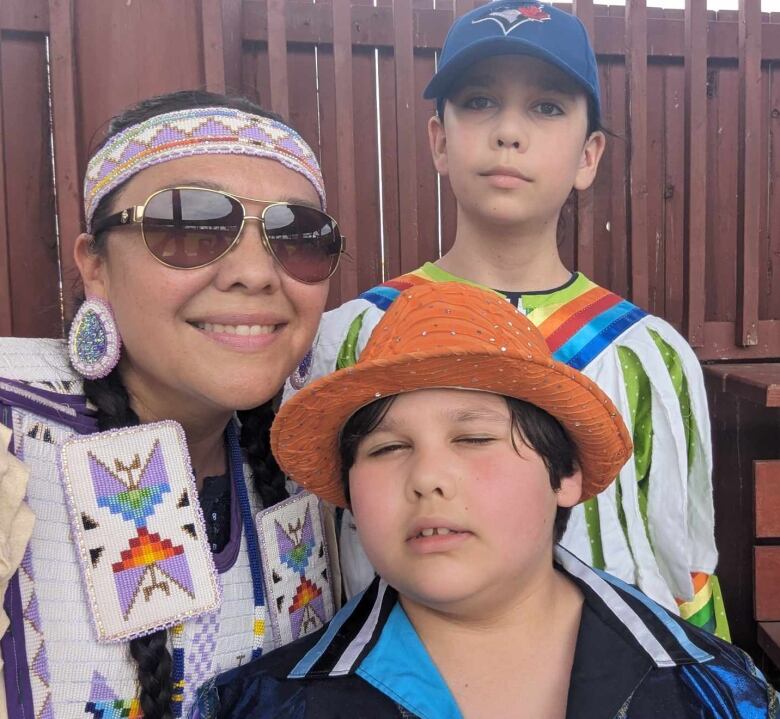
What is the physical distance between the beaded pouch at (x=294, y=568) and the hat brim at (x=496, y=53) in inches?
45.8

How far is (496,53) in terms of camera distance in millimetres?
1938

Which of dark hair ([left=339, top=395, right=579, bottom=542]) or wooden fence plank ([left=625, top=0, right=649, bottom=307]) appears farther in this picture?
wooden fence plank ([left=625, top=0, right=649, bottom=307])

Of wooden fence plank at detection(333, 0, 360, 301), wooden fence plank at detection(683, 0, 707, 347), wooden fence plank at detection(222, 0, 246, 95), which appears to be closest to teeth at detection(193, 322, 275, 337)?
wooden fence plank at detection(333, 0, 360, 301)

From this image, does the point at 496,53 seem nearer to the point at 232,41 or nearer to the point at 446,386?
the point at 446,386

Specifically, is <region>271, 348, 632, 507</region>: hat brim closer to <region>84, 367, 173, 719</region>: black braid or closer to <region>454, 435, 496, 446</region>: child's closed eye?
<region>454, 435, 496, 446</region>: child's closed eye

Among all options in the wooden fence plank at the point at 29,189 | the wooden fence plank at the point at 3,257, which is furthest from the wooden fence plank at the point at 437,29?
the wooden fence plank at the point at 3,257

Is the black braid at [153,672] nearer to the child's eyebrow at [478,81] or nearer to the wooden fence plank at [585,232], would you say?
the child's eyebrow at [478,81]

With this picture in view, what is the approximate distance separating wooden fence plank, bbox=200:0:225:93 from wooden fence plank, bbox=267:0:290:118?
20cm

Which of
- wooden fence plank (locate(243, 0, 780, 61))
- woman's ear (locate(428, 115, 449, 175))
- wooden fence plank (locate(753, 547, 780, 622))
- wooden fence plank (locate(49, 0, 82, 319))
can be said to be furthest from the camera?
wooden fence plank (locate(243, 0, 780, 61))

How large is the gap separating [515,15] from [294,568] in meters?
1.53

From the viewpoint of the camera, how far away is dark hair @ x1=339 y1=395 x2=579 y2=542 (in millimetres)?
1295

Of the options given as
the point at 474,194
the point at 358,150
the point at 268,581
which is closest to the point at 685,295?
the point at 358,150

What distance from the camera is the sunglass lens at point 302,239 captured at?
1.48 meters

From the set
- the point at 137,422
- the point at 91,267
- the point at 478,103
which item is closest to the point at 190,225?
the point at 91,267
